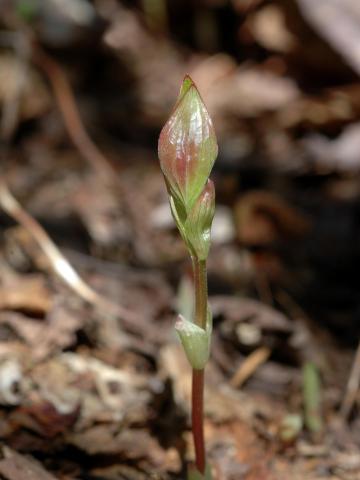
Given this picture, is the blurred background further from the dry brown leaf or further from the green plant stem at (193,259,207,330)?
the green plant stem at (193,259,207,330)

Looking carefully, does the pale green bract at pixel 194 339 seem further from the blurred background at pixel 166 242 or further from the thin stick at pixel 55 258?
the thin stick at pixel 55 258

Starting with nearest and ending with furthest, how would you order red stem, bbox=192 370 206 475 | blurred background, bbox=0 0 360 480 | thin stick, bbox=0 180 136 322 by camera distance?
red stem, bbox=192 370 206 475, blurred background, bbox=0 0 360 480, thin stick, bbox=0 180 136 322

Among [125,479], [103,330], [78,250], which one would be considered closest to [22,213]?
[78,250]

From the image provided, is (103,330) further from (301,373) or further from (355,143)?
(355,143)

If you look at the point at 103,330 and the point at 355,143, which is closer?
the point at 103,330

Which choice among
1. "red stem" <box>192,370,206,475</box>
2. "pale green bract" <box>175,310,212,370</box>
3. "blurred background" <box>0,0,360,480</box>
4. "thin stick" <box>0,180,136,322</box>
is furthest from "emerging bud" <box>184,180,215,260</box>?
"thin stick" <box>0,180,136,322</box>

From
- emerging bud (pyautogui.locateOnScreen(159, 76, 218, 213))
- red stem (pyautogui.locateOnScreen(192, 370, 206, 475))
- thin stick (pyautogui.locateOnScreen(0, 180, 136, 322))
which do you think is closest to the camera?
emerging bud (pyautogui.locateOnScreen(159, 76, 218, 213))

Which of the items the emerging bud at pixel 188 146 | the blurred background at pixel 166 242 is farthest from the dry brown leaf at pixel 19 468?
the emerging bud at pixel 188 146
